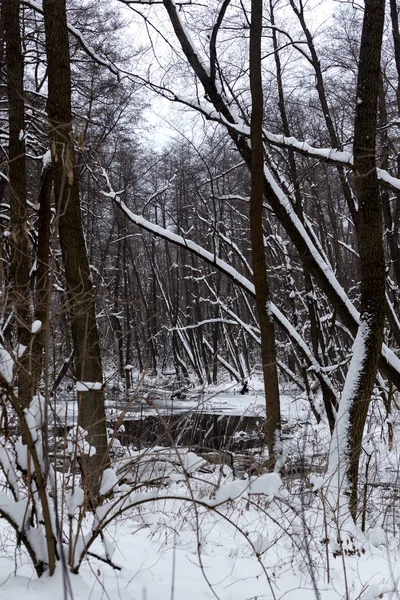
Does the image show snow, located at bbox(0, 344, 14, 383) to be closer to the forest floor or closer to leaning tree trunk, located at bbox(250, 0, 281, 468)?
the forest floor

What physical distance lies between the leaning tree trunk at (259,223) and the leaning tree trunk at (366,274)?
1.01 m

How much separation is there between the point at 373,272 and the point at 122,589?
382 centimetres

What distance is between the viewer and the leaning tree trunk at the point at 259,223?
584 centimetres

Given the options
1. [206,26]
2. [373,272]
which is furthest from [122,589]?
[206,26]

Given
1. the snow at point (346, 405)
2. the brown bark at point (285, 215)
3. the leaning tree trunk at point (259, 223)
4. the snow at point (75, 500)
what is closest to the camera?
the snow at point (75, 500)

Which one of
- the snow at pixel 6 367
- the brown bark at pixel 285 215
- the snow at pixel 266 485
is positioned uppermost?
the brown bark at pixel 285 215

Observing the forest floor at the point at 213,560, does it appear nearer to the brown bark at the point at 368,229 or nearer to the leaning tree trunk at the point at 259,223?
the brown bark at the point at 368,229

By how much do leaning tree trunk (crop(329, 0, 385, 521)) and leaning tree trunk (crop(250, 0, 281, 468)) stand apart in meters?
1.01

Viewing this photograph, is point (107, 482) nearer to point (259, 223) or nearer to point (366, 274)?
point (366, 274)

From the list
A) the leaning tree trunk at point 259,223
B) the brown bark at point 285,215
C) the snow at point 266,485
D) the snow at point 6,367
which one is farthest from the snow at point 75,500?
the brown bark at point 285,215

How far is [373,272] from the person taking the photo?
→ 508 centimetres

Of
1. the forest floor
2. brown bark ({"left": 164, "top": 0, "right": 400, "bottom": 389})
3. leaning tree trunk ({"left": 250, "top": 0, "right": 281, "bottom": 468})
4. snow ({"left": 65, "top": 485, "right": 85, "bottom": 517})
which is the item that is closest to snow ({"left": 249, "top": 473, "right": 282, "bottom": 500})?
the forest floor

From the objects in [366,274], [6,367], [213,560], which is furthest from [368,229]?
[6,367]

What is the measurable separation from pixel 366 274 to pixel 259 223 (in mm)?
1360
